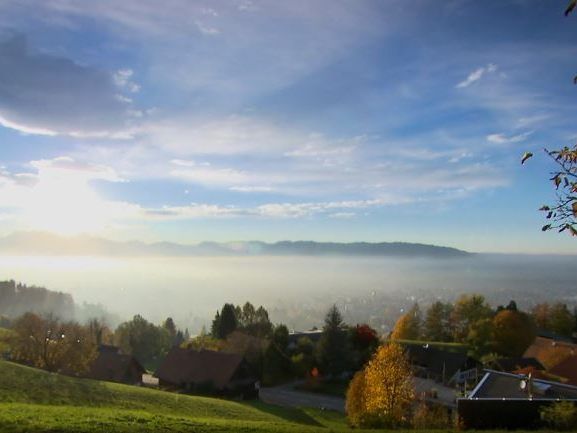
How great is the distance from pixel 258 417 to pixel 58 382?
12037 mm

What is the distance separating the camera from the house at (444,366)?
58.2 meters

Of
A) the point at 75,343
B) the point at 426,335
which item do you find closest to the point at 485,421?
the point at 75,343

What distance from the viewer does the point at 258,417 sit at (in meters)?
29.6

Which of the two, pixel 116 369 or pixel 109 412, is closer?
pixel 109 412

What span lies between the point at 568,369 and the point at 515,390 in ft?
71.7

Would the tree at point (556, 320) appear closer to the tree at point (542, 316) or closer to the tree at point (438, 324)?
the tree at point (542, 316)

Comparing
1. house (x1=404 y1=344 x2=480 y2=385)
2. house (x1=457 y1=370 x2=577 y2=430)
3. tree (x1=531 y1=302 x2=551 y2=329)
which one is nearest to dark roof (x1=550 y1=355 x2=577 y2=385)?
house (x1=404 y1=344 x2=480 y2=385)

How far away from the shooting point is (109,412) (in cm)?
1948

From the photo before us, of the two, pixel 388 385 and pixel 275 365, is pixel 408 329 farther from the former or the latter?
pixel 388 385

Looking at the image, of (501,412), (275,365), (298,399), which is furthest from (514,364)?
(501,412)

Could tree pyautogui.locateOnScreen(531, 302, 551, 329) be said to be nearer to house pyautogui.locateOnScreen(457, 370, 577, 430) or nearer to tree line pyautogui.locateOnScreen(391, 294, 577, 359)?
tree line pyautogui.locateOnScreen(391, 294, 577, 359)

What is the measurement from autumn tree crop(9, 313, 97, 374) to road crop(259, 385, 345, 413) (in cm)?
1895

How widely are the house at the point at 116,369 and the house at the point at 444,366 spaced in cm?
3284

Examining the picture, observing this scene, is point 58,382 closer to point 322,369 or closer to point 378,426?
point 378,426
